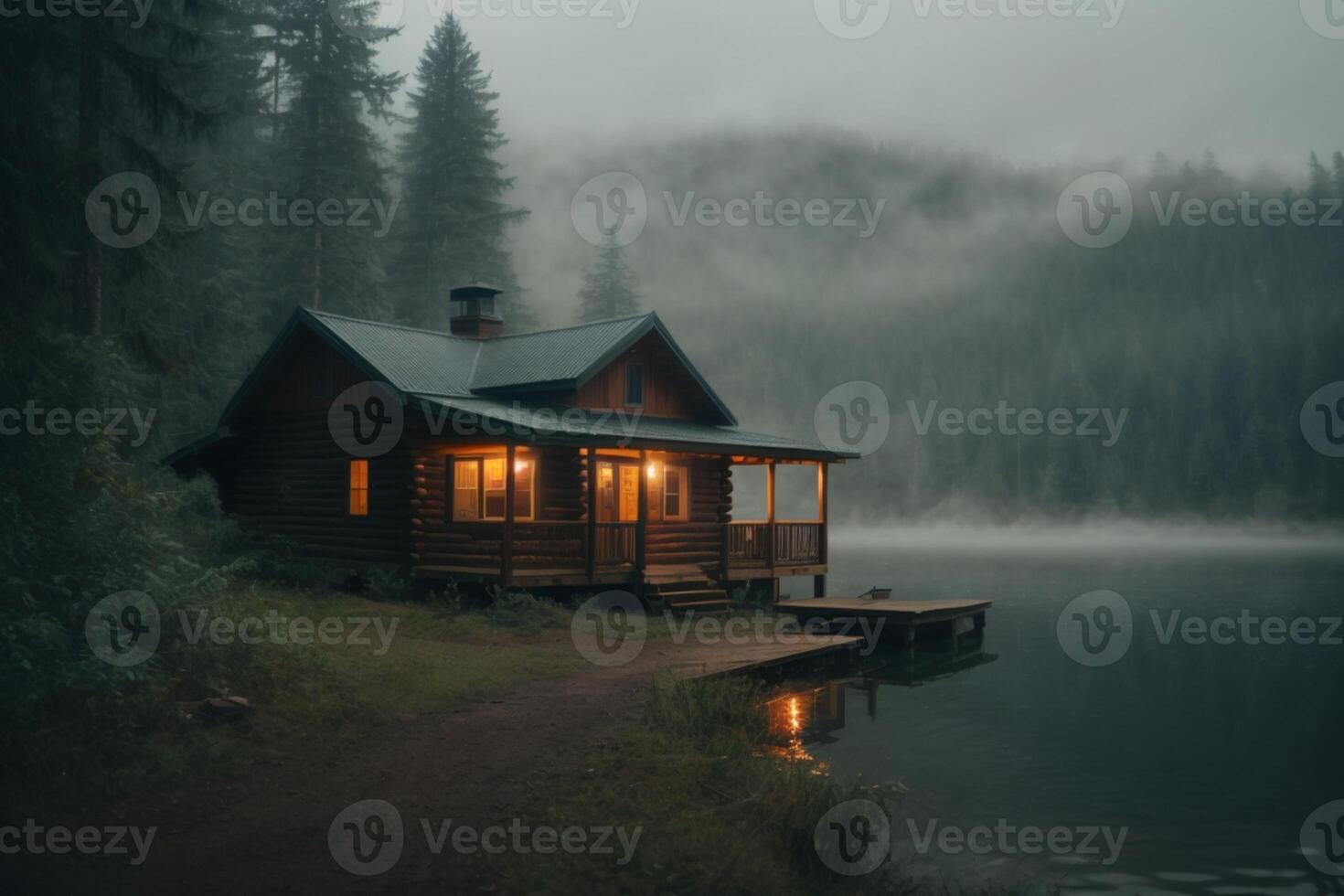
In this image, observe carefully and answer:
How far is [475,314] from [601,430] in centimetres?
962

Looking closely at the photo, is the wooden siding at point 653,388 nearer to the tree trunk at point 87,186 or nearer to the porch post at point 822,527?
the porch post at point 822,527

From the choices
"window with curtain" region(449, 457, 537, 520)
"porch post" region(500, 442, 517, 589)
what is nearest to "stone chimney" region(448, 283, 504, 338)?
"window with curtain" region(449, 457, 537, 520)

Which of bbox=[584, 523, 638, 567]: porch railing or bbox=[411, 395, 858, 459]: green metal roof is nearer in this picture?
Answer: bbox=[411, 395, 858, 459]: green metal roof

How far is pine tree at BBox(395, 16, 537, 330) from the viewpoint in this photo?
155 feet

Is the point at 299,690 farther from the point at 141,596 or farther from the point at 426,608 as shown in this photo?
the point at 426,608

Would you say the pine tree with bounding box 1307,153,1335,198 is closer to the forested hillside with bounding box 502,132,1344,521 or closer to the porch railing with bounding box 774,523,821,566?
the forested hillside with bounding box 502,132,1344,521

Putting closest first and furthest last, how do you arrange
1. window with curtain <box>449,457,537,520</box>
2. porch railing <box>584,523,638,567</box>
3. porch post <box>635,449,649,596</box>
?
porch railing <box>584,523,638,567</box> < porch post <box>635,449,649,596</box> < window with curtain <box>449,457,537,520</box>

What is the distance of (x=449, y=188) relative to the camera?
1896 inches

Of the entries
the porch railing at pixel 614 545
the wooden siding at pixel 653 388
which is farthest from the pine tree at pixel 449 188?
the porch railing at pixel 614 545

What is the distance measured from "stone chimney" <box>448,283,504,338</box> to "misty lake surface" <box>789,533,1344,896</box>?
14807 millimetres

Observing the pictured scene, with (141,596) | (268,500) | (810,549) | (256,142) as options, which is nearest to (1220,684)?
(810,549)

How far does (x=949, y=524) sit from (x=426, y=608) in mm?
104175

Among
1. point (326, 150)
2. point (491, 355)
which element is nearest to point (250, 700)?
point (491, 355)

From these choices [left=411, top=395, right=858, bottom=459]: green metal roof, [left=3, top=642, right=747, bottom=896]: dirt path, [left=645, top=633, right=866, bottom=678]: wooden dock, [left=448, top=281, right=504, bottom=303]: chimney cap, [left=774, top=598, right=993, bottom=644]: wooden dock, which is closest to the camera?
[left=3, top=642, right=747, bottom=896]: dirt path
